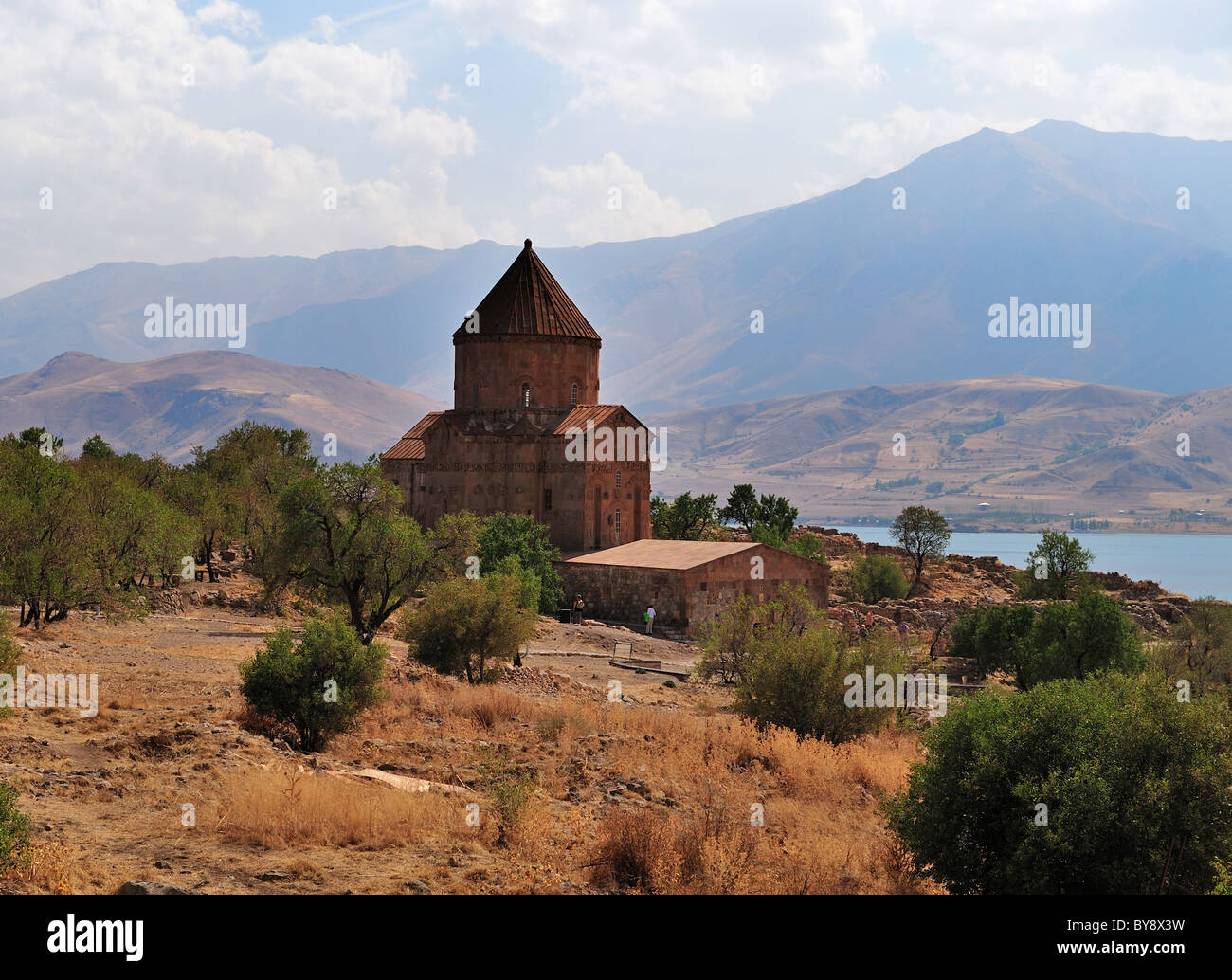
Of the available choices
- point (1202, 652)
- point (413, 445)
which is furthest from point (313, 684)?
point (413, 445)

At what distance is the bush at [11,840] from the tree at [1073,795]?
26.0 ft

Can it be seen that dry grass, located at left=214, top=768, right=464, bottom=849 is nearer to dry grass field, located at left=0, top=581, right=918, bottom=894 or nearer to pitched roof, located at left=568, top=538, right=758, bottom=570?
dry grass field, located at left=0, top=581, right=918, bottom=894

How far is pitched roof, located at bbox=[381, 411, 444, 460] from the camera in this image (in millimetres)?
57031

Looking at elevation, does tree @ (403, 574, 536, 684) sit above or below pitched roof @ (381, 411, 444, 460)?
below

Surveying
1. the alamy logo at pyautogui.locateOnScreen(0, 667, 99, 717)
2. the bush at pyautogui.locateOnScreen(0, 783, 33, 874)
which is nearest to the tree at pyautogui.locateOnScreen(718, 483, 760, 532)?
the alamy logo at pyautogui.locateOnScreen(0, 667, 99, 717)

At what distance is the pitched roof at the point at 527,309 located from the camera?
173 feet

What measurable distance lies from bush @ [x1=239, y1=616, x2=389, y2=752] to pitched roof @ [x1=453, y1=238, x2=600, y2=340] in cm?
3566

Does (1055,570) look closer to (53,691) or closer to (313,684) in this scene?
(313,684)

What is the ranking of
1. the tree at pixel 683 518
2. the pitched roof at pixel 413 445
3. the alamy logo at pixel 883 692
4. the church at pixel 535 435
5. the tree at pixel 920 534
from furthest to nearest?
1. the tree at pixel 920 534
2. the tree at pixel 683 518
3. the pitched roof at pixel 413 445
4. the church at pixel 535 435
5. the alamy logo at pixel 883 692

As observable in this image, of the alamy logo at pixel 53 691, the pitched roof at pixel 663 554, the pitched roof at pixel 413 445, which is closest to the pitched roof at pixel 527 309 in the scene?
the pitched roof at pixel 413 445

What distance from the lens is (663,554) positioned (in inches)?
1816
